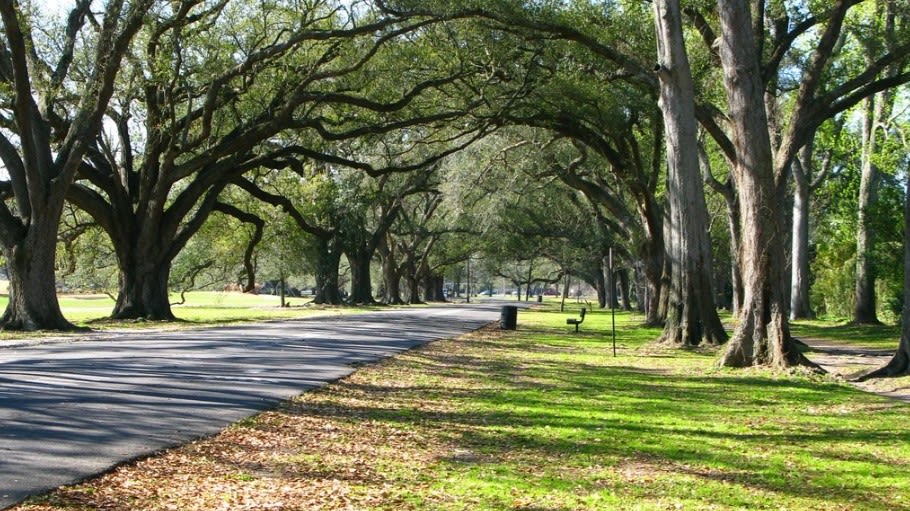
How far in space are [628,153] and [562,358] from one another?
513 inches

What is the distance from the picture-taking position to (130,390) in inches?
416

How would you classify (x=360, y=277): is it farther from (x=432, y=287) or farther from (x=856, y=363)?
(x=856, y=363)

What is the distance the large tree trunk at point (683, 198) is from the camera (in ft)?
62.8

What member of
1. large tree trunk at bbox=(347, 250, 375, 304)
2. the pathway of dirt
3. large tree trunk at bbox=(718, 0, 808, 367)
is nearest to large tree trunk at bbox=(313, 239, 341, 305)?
large tree trunk at bbox=(347, 250, 375, 304)

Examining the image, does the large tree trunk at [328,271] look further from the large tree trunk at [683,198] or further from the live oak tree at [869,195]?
the large tree trunk at [683,198]

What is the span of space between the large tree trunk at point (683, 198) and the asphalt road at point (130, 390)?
6.28 metres

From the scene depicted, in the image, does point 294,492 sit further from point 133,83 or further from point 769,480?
point 133,83

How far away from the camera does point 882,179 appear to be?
39.7 m

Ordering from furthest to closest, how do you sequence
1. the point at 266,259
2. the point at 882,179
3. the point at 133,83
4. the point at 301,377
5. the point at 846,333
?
the point at 266,259 < the point at 882,179 < the point at 846,333 < the point at 133,83 < the point at 301,377

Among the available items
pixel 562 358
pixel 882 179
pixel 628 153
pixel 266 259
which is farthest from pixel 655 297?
pixel 266 259

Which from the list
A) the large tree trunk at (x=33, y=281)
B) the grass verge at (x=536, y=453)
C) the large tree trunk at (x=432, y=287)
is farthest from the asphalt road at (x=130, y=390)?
the large tree trunk at (x=432, y=287)

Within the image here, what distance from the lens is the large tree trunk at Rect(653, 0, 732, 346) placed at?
62.8 feet

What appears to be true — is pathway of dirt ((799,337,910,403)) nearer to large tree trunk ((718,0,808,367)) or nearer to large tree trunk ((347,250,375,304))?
large tree trunk ((718,0,808,367))

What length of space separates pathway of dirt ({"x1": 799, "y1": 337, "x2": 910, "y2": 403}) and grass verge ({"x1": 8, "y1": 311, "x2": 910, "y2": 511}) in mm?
517
